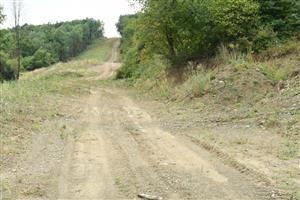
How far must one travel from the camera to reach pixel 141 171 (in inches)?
309

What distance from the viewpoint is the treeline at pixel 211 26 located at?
20500 mm

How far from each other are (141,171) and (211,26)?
14.9 metres

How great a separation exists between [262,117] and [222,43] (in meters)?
9.20

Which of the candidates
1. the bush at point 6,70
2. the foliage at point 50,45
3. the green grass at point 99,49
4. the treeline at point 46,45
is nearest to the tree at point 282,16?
the treeline at point 46,45

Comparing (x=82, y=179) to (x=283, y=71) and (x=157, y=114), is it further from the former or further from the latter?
(x=283, y=71)

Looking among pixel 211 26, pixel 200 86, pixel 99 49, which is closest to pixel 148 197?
pixel 200 86

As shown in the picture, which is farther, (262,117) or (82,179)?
(262,117)

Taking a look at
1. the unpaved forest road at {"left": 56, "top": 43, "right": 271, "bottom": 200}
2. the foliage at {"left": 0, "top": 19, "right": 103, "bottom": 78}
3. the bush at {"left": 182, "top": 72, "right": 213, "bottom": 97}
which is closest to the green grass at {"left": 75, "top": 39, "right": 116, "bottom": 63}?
the foliage at {"left": 0, "top": 19, "right": 103, "bottom": 78}

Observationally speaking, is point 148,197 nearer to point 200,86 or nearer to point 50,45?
point 200,86

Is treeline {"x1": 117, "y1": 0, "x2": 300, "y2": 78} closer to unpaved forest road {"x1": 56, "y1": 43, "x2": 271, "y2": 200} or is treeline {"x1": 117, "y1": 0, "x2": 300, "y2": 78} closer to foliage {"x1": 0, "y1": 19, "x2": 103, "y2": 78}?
unpaved forest road {"x1": 56, "y1": 43, "x2": 271, "y2": 200}

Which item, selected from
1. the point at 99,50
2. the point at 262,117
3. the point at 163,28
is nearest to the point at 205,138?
the point at 262,117

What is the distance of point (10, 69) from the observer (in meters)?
59.0

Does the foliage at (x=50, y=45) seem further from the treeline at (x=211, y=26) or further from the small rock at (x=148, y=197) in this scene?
the small rock at (x=148, y=197)

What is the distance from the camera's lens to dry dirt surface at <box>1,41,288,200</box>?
22.1 ft
